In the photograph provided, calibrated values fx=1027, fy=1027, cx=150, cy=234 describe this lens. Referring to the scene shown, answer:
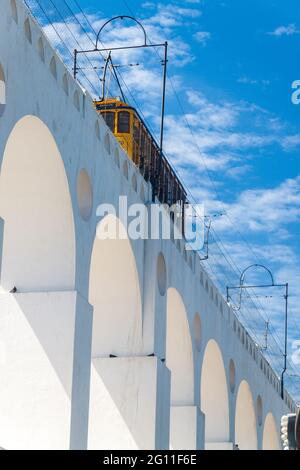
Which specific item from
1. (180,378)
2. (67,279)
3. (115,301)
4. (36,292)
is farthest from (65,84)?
(180,378)

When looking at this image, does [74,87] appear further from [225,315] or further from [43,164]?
[225,315]

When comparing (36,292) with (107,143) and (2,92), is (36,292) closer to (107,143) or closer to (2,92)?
(2,92)

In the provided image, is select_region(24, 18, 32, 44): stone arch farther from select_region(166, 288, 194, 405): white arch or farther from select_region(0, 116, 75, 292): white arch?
select_region(166, 288, 194, 405): white arch

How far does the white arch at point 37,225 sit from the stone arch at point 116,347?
86.7 inches

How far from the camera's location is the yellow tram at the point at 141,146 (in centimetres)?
1827

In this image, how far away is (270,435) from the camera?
1228 inches

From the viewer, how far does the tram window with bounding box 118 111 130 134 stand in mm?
18859

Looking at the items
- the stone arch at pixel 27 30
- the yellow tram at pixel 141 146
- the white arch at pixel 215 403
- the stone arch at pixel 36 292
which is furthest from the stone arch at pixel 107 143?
the white arch at pixel 215 403

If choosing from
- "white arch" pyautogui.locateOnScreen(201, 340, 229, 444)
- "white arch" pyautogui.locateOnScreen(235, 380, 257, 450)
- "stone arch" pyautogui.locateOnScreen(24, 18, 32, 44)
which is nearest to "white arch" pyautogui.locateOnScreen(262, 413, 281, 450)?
"white arch" pyautogui.locateOnScreen(235, 380, 257, 450)

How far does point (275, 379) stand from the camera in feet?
107

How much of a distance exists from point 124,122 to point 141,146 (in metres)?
0.86

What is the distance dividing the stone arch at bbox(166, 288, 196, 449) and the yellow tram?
2.38m

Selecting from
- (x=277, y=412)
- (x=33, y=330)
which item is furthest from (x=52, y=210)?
(x=277, y=412)

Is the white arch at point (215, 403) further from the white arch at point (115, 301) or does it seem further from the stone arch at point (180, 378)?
the white arch at point (115, 301)
